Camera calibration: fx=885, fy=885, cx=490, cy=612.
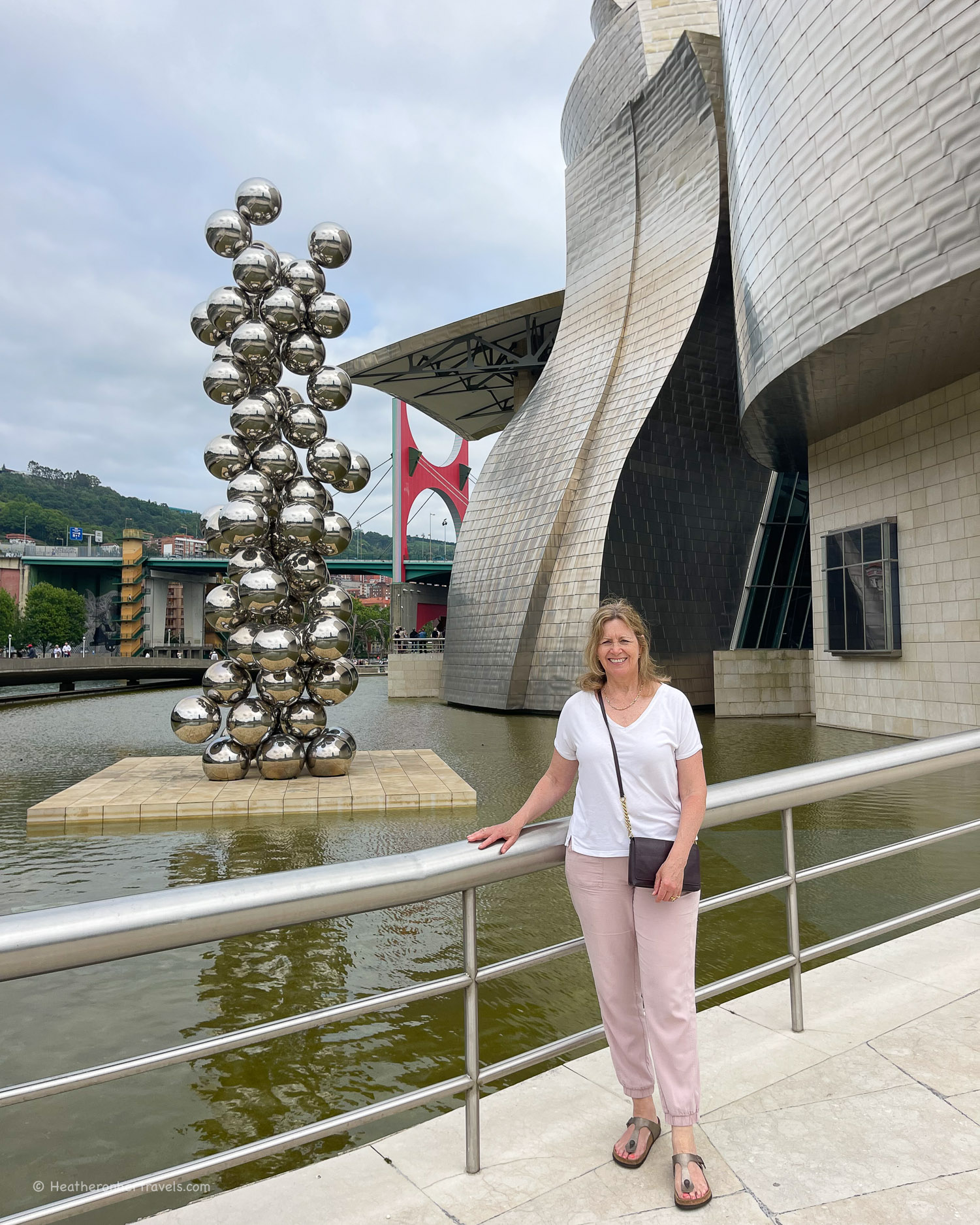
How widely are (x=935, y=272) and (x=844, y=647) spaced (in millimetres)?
7096

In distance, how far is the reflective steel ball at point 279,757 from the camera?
9.16 metres

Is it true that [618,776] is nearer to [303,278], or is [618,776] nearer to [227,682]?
[227,682]

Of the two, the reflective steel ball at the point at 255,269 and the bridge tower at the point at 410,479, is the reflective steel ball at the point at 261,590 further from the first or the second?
the bridge tower at the point at 410,479

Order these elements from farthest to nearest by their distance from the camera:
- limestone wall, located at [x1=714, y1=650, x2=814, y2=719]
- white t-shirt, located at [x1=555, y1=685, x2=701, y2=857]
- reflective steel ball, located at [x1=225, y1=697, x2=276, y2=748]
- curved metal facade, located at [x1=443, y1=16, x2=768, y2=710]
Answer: curved metal facade, located at [x1=443, y1=16, x2=768, y2=710] < limestone wall, located at [x1=714, y1=650, x2=814, y2=719] < reflective steel ball, located at [x1=225, y1=697, x2=276, y2=748] < white t-shirt, located at [x1=555, y1=685, x2=701, y2=857]

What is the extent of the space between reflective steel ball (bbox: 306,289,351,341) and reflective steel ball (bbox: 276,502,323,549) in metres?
1.93

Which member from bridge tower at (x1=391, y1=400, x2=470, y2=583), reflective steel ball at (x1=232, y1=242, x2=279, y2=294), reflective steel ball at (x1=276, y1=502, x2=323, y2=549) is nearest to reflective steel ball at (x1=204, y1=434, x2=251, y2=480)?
reflective steel ball at (x1=276, y1=502, x2=323, y2=549)

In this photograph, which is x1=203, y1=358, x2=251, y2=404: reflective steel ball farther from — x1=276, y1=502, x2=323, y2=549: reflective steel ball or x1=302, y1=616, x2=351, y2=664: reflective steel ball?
x1=302, y1=616, x2=351, y2=664: reflective steel ball

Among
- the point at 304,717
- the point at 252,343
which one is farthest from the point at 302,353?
the point at 304,717

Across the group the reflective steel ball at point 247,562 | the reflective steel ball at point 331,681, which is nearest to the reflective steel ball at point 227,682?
the reflective steel ball at point 331,681

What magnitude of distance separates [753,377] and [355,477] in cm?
741

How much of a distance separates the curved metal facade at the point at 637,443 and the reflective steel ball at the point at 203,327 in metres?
11.1

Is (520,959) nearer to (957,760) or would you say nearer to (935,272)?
(957,760)

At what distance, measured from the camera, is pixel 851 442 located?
15148mm

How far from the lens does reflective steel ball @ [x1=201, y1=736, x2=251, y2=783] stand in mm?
9203
